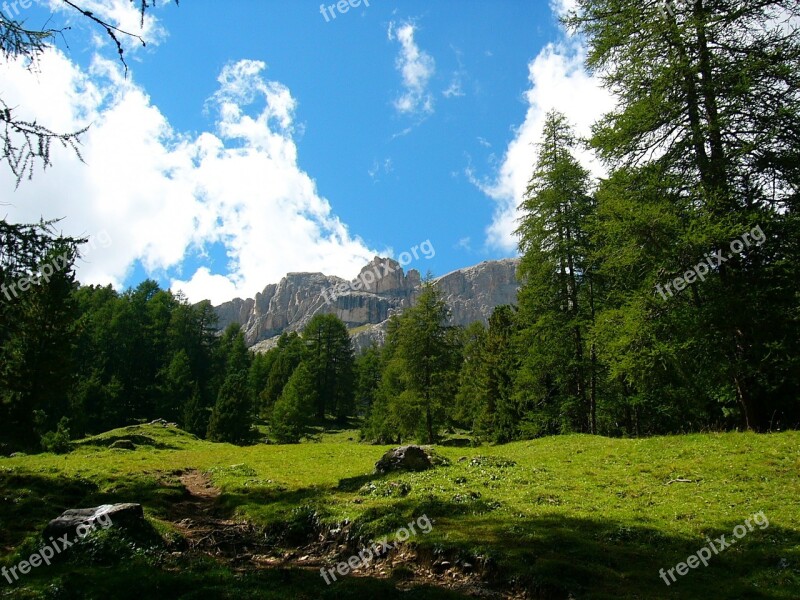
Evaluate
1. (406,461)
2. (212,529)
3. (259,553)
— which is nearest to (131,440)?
(406,461)

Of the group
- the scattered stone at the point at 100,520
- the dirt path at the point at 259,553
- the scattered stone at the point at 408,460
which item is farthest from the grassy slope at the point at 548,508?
the scattered stone at the point at 100,520

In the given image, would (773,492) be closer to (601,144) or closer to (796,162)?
(796,162)

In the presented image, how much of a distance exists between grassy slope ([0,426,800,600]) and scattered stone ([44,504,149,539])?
4.00ft

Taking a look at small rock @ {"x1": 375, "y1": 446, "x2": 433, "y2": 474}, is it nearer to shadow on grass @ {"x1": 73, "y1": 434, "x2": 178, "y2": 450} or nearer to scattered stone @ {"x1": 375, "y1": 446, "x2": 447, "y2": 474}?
scattered stone @ {"x1": 375, "y1": 446, "x2": 447, "y2": 474}

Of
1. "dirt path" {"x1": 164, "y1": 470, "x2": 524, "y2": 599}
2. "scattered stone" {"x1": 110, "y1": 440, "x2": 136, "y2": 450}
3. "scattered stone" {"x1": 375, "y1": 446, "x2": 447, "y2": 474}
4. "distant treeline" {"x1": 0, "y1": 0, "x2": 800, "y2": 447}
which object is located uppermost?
"distant treeline" {"x1": 0, "y1": 0, "x2": 800, "y2": 447}

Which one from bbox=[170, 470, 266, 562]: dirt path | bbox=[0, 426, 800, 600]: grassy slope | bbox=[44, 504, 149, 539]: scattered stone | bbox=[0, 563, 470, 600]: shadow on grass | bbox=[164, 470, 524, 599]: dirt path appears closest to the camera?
bbox=[0, 563, 470, 600]: shadow on grass

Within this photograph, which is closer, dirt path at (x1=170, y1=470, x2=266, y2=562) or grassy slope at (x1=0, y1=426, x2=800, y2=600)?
grassy slope at (x1=0, y1=426, x2=800, y2=600)

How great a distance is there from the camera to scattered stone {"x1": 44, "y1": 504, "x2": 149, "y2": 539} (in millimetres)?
9438

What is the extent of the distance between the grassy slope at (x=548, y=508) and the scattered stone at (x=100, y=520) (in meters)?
1.22

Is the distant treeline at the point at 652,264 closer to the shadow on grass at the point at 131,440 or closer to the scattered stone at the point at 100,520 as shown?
the shadow on grass at the point at 131,440

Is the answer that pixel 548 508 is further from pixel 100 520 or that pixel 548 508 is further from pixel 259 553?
pixel 100 520

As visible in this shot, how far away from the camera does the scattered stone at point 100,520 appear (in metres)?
9.44

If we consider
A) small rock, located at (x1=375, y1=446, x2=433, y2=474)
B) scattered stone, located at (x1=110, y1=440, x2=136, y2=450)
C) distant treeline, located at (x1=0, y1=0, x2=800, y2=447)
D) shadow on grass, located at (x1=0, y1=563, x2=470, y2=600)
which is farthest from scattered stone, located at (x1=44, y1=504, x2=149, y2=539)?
scattered stone, located at (x1=110, y1=440, x2=136, y2=450)

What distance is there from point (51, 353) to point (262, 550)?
2475 centimetres
